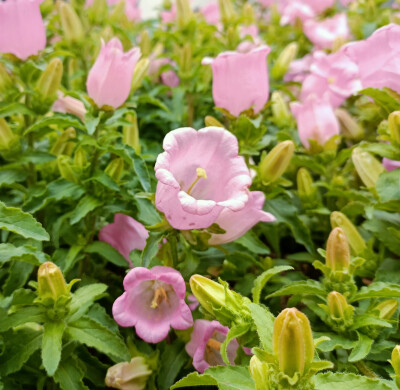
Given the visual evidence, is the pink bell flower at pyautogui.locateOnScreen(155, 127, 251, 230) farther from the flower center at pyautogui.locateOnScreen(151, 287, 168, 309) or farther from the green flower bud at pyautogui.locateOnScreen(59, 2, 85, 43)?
the green flower bud at pyautogui.locateOnScreen(59, 2, 85, 43)

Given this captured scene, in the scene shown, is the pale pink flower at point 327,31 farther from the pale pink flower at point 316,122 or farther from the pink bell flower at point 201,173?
the pink bell flower at point 201,173

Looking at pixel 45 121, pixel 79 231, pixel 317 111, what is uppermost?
pixel 45 121

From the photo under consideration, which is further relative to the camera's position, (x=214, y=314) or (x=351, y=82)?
(x=351, y=82)

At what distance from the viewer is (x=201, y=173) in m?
1.02

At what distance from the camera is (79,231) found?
1.26m

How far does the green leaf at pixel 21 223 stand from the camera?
0.92 m

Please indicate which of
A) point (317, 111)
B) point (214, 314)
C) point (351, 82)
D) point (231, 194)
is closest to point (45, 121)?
point (231, 194)

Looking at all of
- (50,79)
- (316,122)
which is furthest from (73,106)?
(316,122)

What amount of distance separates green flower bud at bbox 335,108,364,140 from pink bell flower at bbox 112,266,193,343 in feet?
2.94

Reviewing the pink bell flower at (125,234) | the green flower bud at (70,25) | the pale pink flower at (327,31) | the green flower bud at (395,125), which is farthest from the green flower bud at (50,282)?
the pale pink flower at (327,31)

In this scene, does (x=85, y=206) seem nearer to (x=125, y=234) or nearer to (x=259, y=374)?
(x=125, y=234)

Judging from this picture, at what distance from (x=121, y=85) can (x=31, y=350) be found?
0.63 meters

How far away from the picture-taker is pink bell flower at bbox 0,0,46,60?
1273 millimetres

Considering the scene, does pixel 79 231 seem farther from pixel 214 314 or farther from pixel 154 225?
pixel 214 314
